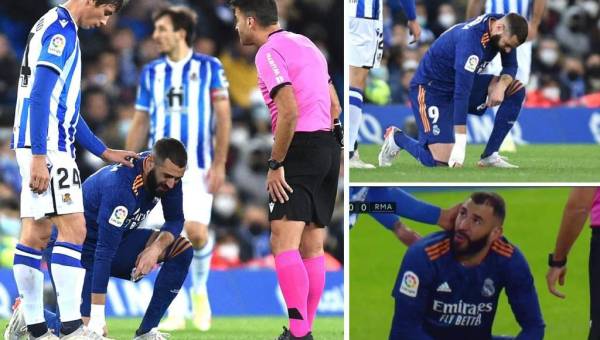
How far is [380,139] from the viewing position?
11039mm

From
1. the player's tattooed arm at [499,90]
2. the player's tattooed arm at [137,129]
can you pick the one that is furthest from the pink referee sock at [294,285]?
the player's tattooed arm at [137,129]

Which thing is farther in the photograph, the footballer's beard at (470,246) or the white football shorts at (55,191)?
the footballer's beard at (470,246)

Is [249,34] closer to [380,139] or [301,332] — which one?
[301,332]

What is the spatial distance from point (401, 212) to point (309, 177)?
2.23ft

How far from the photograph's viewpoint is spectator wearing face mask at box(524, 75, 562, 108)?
15.1 metres

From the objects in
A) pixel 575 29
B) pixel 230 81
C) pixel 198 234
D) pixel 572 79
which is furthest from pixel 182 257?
pixel 575 29

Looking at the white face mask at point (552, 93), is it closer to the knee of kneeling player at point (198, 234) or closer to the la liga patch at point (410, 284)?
the knee of kneeling player at point (198, 234)

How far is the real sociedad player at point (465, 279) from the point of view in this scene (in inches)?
259

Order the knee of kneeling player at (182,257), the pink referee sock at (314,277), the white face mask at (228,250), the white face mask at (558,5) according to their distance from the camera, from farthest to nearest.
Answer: the white face mask at (558,5) → the white face mask at (228,250) → the knee of kneeling player at (182,257) → the pink referee sock at (314,277)

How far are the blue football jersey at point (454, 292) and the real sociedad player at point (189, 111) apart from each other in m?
3.04

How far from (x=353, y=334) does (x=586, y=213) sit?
55.7 inches

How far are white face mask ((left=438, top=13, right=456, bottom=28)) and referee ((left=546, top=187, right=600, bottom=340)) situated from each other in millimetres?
8884

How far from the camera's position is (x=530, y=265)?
6.57m

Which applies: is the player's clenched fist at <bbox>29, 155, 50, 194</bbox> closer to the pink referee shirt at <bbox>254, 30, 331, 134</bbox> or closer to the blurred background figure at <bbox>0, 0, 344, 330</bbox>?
the pink referee shirt at <bbox>254, 30, 331, 134</bbox>
